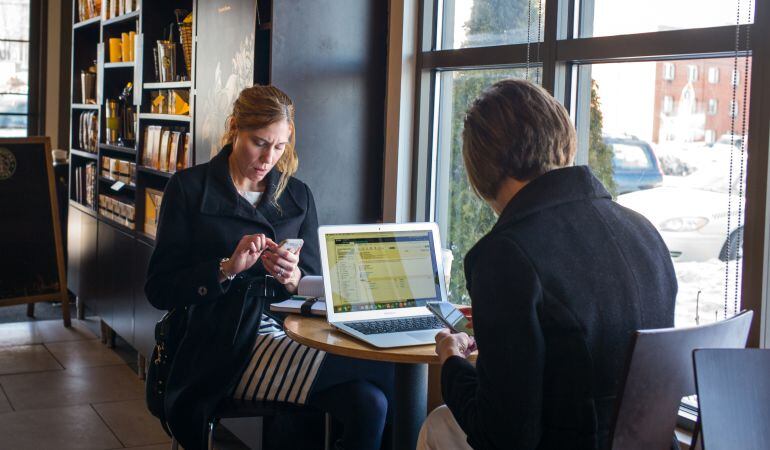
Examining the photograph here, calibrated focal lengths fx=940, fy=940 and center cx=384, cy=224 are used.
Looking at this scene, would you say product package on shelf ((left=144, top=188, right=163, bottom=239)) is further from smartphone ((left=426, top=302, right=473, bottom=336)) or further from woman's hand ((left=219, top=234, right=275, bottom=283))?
smartphone ((left=426, top=302, right=473, bottom=336))

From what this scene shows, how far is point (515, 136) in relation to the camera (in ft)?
6.17

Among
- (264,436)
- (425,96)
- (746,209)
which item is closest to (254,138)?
(425,96)

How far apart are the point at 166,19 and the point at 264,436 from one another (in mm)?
2499

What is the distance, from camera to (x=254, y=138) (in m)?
3.10

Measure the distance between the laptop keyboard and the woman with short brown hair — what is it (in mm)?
614

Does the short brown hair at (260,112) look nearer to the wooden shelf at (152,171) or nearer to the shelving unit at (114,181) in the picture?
the shelving unit at (114,181)

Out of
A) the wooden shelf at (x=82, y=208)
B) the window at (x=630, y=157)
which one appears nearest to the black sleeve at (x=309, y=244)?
the window at (x=630, y=157)

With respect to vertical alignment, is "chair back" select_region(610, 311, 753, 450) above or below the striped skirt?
above

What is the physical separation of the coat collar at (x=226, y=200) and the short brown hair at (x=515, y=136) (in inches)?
51.3

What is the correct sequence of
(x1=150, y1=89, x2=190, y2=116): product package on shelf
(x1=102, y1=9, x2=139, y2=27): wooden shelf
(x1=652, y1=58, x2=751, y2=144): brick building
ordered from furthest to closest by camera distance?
1. (x1=102, y1=9, x2=139, y2=27): wooden shelf
2. (x1=150, y1=89, x2=190, y2=116): product package on shelf
3. (x1=652, y1=58, x2=751, y2=144): brick building

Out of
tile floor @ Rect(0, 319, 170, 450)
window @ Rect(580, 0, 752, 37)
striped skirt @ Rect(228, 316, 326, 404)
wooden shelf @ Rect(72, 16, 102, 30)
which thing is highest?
wooden shelf @ Rect(72, 16, 102, 30)

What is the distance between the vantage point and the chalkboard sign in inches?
226

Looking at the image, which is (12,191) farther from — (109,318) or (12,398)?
(12,398)

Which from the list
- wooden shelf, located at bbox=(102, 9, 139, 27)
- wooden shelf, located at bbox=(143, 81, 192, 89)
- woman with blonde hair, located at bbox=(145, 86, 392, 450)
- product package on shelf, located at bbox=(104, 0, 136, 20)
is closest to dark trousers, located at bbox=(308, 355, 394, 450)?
woman with blonde hair, located at bbox=(145, 86, 392, 450)
